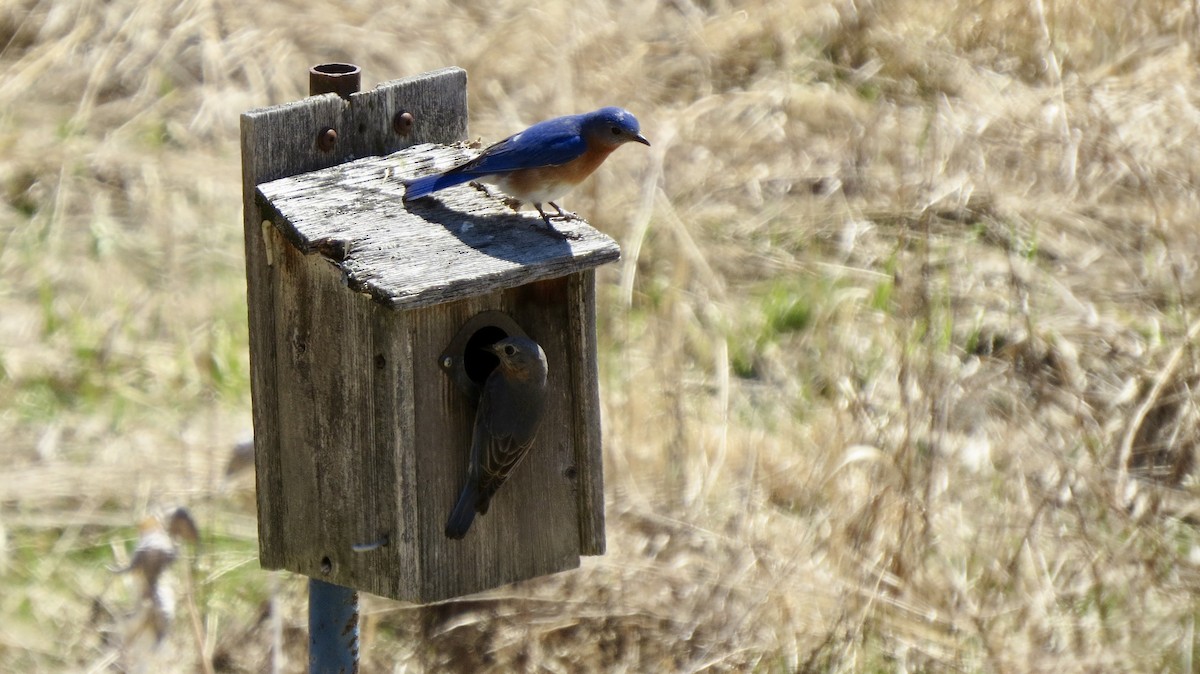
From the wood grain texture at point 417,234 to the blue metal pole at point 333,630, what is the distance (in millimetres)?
754

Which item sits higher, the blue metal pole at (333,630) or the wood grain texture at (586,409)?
the wood grain texture at (586,409)

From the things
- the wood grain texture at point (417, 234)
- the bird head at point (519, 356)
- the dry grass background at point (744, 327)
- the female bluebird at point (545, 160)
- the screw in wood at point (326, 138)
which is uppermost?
the screw in wood at point (326, 138)

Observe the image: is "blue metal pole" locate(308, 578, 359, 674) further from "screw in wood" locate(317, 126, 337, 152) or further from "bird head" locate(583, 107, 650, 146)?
"bird head" locate(583, 107, 650, 146)

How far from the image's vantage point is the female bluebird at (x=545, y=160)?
2.99 meters

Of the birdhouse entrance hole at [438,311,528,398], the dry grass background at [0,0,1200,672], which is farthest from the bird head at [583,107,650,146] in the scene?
the dry grass background at [0,0,1200,672]

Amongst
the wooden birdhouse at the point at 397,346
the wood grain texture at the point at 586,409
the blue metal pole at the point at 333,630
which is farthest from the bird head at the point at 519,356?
the blue metal pole at the point at 333,630

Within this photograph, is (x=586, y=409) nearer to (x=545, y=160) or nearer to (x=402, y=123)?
(x=545, y=160)

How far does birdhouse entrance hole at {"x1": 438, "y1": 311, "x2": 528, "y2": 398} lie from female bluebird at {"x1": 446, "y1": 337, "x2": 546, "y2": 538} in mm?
64

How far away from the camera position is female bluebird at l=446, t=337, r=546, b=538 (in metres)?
2.94

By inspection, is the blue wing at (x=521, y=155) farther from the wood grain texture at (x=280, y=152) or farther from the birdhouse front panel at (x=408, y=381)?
the wood grain texture at (x=280, y=152)

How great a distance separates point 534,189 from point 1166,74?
445cm

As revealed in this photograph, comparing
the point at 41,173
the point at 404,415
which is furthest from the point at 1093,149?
the point at 41,173

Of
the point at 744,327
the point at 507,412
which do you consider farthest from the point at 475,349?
the point at 744,327

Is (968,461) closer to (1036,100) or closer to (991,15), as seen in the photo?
(1036,100)
